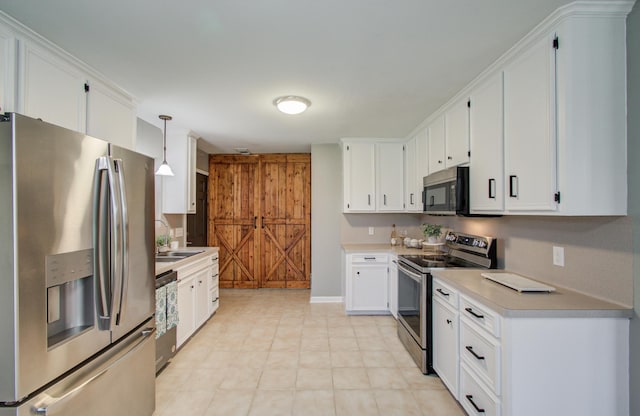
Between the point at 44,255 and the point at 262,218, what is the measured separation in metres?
4.18

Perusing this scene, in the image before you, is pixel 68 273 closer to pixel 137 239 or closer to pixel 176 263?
pixel 137 239

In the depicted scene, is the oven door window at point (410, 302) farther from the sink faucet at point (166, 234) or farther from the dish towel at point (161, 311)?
the sink faucet at point (166, 234)

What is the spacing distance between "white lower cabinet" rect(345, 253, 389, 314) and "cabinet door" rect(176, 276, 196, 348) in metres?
1.89

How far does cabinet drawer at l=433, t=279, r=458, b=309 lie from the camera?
210 centimetres

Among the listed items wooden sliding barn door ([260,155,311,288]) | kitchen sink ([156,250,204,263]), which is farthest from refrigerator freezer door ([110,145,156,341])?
wooden sliding barn door ([260,155,311,288])

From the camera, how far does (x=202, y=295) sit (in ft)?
11.4

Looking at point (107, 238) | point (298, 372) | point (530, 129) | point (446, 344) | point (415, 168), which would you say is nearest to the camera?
point (107, 238)

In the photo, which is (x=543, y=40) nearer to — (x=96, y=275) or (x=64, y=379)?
(x=96, y=275)

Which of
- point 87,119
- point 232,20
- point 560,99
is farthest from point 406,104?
point 87,119

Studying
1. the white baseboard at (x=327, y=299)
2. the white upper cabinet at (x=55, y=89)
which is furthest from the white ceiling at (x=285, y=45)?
the white baseboard at (x=327, y=299)

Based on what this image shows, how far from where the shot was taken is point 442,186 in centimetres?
276

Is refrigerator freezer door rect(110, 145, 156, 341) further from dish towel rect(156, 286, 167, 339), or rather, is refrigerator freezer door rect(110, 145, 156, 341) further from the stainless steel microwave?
the stainless steel microwave

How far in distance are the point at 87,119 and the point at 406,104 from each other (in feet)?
8.30

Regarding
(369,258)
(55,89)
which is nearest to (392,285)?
(369,258)
